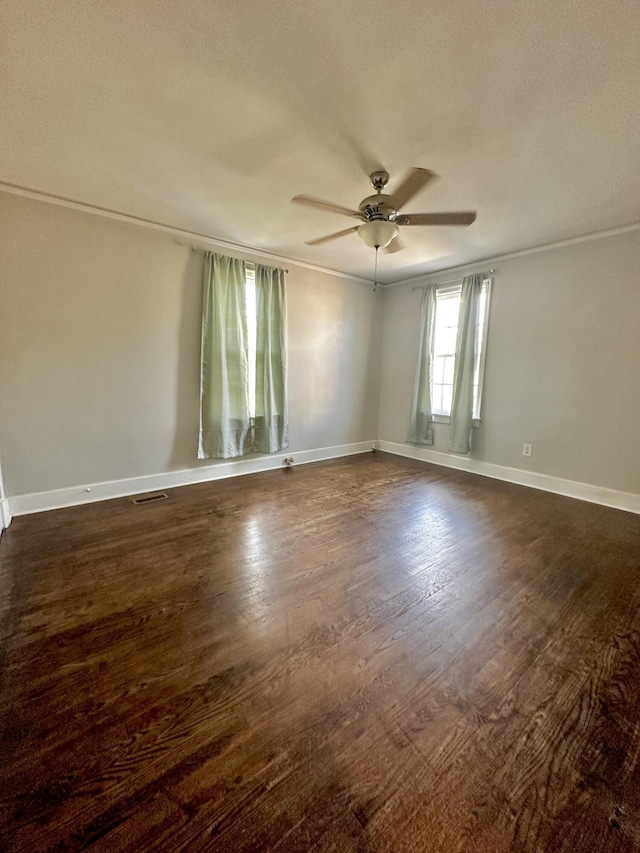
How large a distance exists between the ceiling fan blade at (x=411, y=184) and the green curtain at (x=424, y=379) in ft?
8.50

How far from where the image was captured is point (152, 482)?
3.46 m

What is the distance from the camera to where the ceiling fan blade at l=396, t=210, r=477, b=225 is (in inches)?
88.0

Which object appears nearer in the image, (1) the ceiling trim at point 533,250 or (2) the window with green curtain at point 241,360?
(1) the ceiling trim at point 533,250

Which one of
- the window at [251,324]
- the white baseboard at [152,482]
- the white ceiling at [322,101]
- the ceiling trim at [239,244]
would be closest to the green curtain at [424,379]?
the ceiling trim at [239,244]

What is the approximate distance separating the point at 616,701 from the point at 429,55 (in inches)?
107

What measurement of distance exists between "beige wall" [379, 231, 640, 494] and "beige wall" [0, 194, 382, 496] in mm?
3411

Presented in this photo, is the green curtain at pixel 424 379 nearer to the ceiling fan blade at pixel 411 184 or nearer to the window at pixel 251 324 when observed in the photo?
the window at pixel 251 324

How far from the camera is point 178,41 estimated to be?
1473 mm

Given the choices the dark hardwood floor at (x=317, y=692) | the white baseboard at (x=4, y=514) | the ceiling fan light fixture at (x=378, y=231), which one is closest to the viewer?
the dark hardwood floor at (x=317, y=692)

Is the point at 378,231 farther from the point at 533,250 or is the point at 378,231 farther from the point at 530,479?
the point at 530,479

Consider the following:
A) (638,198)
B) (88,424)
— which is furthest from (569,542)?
(88,424)

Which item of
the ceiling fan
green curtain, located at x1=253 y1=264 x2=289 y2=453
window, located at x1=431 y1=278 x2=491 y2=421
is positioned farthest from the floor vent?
window, located at x1=431 y1=278 x2=491 y2=421

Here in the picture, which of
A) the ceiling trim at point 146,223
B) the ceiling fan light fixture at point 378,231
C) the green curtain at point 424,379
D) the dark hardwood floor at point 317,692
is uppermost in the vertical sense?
the ceiling trim at point 146,223

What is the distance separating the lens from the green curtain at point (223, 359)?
11.7 feet
